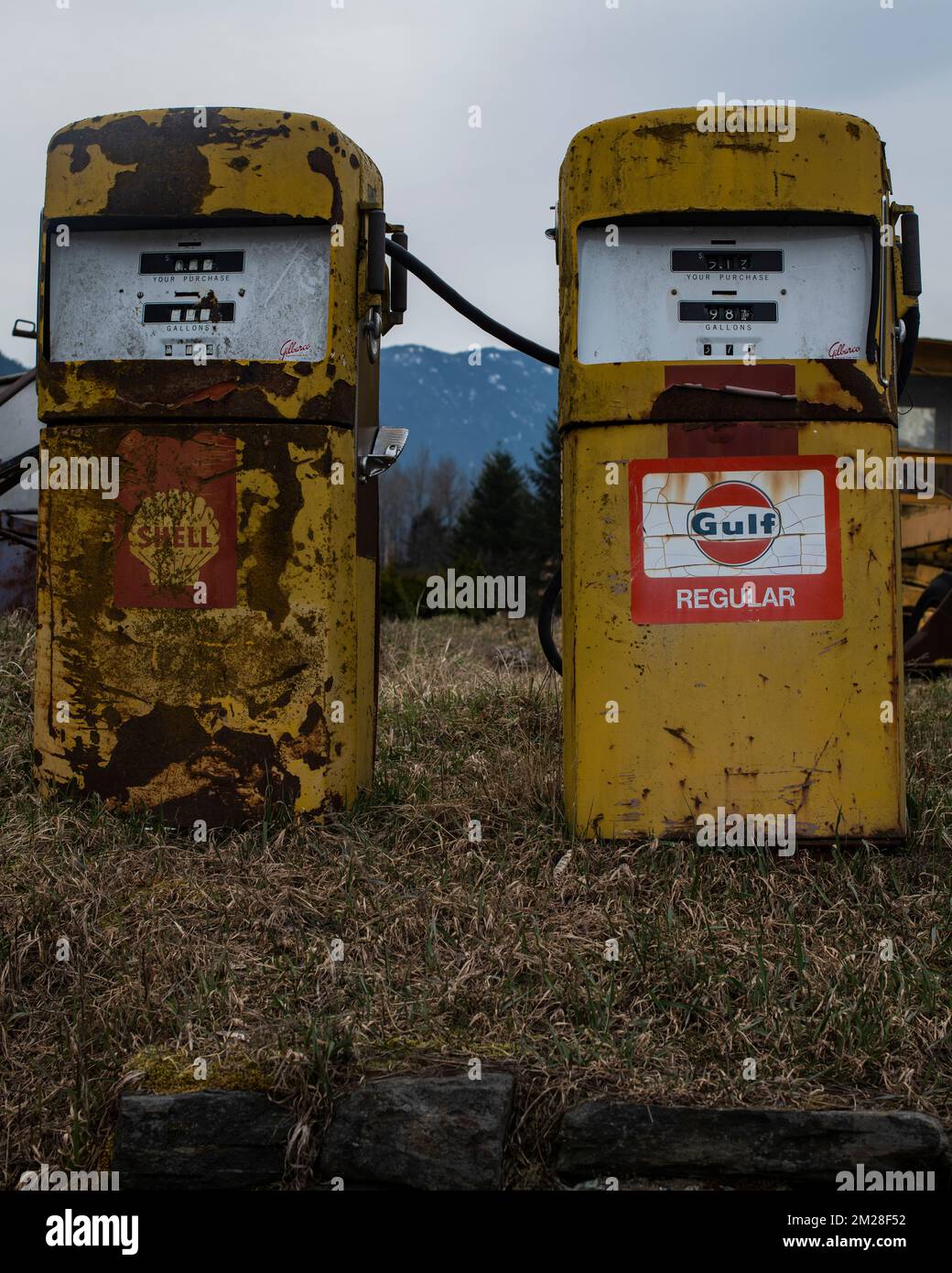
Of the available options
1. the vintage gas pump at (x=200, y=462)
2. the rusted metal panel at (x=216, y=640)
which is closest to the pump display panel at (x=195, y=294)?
the vintage gas pump at (x=200, y=462)

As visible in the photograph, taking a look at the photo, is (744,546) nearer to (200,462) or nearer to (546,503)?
(200,462)

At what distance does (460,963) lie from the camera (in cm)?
256

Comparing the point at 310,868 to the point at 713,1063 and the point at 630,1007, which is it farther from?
the point at 713,1063

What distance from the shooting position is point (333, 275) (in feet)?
10.6

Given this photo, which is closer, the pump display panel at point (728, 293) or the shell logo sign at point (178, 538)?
the pump display panel at point (728, 293)

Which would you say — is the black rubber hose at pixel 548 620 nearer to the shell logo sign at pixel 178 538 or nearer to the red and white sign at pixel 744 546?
the red and white sign at pixel 744 546

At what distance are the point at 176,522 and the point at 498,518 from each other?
30810mm

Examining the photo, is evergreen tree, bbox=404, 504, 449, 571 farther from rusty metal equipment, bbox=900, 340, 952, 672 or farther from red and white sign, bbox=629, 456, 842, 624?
red and white sign, bbox=629, 456, 842, 624

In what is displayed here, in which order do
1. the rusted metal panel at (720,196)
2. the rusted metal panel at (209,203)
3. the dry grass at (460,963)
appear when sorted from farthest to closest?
1. the rusted metal panel at (209,203)
2. the rusted metal panel at (720,196)
3. the dry grass at (460,963)

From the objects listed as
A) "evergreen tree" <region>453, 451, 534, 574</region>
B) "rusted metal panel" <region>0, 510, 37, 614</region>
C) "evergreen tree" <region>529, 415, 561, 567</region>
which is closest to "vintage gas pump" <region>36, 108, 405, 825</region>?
"rusted metal panel" <region>0, 510, 37, 614</region>

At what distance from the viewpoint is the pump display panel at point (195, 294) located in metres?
3.20

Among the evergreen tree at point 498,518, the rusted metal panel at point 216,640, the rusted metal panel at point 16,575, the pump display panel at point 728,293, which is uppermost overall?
the evergreen tree at point 498,518

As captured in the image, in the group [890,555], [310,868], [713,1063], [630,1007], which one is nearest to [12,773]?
[310,868]

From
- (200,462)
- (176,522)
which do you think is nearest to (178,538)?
(176,522)
